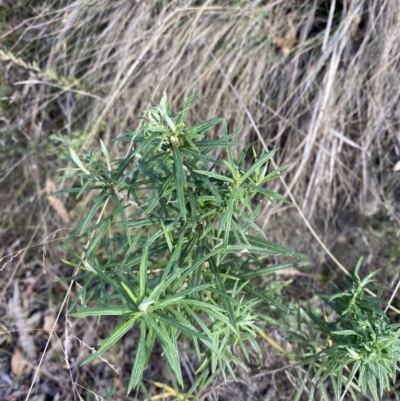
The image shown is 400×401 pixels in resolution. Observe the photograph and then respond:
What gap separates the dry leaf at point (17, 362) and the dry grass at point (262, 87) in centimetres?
4

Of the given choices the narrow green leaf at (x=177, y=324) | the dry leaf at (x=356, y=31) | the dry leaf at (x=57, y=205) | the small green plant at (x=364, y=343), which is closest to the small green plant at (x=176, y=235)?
the narrow green leaf at (x=177, y=324)

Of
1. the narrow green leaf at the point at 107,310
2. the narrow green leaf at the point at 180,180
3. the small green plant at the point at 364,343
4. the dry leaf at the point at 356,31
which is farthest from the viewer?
the dry leaf at the point at 356,31

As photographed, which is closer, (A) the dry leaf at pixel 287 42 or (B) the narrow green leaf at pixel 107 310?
(B) the narrow green leaf at pixel 107 310

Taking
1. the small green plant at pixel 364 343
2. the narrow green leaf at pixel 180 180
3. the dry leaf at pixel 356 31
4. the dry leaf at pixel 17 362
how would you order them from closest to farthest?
the narrow green leaf at pixel 180 180
the small green plant at pixel 364 343
the dry leaf at pixel 356 31
the dry leaf at pixel 17 362

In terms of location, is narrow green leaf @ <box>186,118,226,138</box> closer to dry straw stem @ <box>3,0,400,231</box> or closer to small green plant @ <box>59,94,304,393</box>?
small green plant @ <box>59,94,304,393</box>

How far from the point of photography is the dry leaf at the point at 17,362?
80.7 inches

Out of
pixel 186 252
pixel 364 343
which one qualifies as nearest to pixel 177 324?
pixel 186 252

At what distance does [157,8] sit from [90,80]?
0.45 meters

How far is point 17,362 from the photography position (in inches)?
81.4

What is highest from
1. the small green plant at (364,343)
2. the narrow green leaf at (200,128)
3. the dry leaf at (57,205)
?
the narrow green leaf at (200,128)

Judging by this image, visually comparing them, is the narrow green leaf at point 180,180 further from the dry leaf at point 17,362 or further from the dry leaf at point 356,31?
the dry leaf at point 17,362

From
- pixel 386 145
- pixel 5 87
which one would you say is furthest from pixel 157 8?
pixel 386 145

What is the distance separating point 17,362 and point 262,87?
171 cm

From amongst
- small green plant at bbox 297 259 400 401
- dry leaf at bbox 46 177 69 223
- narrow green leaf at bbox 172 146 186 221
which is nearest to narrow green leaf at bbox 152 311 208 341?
narrow green leaf at bbox 172 146 186 221
